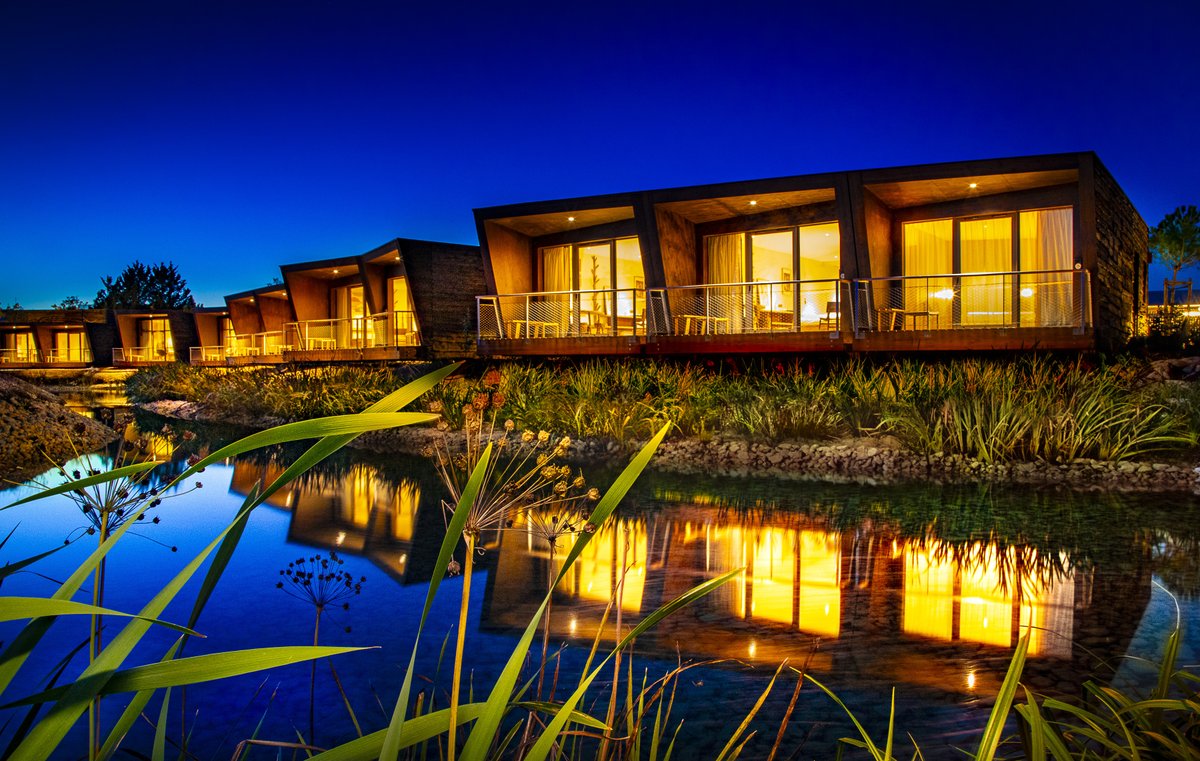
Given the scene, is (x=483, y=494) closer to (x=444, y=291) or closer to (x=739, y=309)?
(x=739, y=309)

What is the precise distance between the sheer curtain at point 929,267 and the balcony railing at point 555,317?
6.44 metres

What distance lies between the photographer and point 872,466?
11359 millimetres

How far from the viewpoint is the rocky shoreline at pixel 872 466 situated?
9.93 meters

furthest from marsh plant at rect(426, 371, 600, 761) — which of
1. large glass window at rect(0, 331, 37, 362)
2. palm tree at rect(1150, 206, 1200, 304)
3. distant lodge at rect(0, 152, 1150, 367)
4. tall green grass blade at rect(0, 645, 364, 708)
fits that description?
large glass window at rect(0, 331, 37, 362)

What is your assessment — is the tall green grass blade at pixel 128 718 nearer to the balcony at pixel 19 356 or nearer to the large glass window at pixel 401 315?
the large glass window at pixel 401 315

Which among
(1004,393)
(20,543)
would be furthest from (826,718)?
(1004,393)

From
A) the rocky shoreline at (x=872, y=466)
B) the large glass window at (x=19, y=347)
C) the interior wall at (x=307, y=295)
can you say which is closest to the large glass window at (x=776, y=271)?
the rocky shoreline at (x=872, y=466)

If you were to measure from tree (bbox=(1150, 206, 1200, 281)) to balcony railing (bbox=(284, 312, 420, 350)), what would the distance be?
1270 inches

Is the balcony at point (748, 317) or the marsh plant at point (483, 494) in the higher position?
the balcony at point (748, 317)

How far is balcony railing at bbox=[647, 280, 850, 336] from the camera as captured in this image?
17.9 metres

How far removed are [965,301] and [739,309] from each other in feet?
16.8

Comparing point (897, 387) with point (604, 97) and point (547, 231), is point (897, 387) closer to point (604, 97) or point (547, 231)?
point (547, 231)

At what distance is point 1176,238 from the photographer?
112 ft

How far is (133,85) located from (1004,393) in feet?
137
